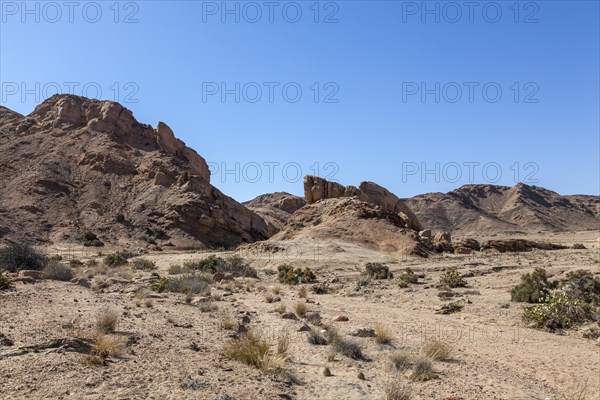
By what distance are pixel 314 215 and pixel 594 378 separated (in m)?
42.6

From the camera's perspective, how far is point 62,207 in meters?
50.8

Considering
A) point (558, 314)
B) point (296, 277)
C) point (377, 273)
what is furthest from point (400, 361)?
point (377, 273)

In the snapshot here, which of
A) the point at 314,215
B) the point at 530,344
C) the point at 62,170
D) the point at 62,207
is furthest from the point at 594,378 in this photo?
the point at 62,170

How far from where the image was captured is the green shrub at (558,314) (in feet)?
40.9

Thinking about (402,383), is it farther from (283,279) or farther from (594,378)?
(283,279)

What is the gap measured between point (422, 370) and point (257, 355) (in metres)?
2.65

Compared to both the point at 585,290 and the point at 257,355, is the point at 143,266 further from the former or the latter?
the point at 257,355

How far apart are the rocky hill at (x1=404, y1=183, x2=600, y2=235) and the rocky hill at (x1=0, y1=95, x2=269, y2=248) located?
72671mm

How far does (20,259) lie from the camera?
66.6ft

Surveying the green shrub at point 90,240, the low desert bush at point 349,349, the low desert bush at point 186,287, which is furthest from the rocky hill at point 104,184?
the low desert bush at point 349,349

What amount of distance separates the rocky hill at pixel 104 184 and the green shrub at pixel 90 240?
0.84 meters

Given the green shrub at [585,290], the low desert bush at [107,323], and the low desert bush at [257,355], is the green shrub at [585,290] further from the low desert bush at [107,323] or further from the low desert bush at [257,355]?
the low desert bush at [107,323]

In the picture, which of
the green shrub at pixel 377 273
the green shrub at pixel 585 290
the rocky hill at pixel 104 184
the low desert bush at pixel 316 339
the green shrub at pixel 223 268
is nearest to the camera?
the low desert bush at pixel 316 339

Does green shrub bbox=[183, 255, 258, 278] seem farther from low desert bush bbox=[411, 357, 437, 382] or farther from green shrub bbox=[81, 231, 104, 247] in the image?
low desert bush bbox=[411, 357, 437, 382]
